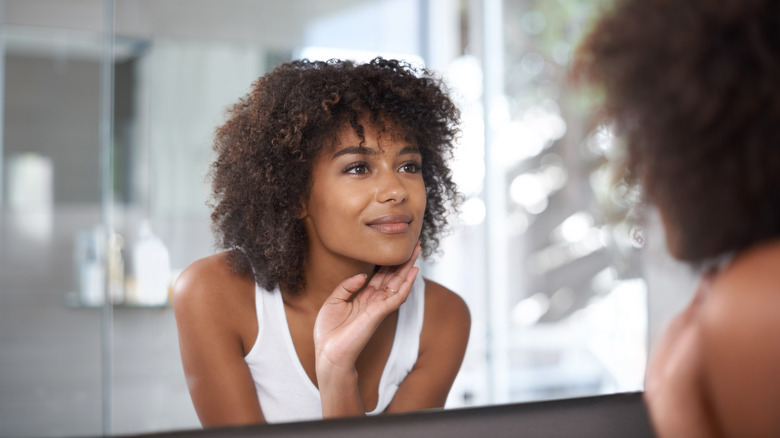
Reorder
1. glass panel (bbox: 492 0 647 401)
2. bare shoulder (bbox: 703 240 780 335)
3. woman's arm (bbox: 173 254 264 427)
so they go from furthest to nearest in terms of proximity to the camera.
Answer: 1. glass panel (bbox: 492 0 647 401)
2. woman's arm (bbox: 173 254 264 427)
3. bare shoulder (bbox: 703 240 780 335)

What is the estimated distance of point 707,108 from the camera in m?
0.57

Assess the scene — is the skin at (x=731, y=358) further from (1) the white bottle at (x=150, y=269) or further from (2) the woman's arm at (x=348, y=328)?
(1) the white bottle at (x=150, y=269)

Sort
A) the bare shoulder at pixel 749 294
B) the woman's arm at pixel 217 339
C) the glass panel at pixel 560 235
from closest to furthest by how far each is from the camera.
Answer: the bare shoulder at pixel 749 294, the woman's arm at pixel 217 339, the glass panel at pixel 560 235

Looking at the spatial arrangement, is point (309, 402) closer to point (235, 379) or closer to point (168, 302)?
point (235, 379)

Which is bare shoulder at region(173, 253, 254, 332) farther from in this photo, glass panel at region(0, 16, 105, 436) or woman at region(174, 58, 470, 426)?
glass panel at region(0, 16, 105, 436)

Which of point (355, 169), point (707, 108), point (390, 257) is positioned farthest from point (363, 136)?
point (707, 108)

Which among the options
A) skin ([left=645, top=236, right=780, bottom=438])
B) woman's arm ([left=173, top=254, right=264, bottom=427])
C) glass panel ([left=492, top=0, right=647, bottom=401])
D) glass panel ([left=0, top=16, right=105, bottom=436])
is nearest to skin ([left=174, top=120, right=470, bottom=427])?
woman's arm ([left=173, top=254, right=264, bottom=427])

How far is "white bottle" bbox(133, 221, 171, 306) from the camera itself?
86 cm

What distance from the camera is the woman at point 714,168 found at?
543 millimetres

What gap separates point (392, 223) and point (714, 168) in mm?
377

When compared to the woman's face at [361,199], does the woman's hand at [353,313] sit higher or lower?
lower

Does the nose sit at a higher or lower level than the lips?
higher

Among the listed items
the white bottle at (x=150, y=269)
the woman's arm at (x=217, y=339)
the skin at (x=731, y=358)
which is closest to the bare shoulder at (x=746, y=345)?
the skin at (x=731, y=358)

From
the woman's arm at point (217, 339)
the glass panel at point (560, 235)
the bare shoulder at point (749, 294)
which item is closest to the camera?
the bare shoulder at point (749, 294)
